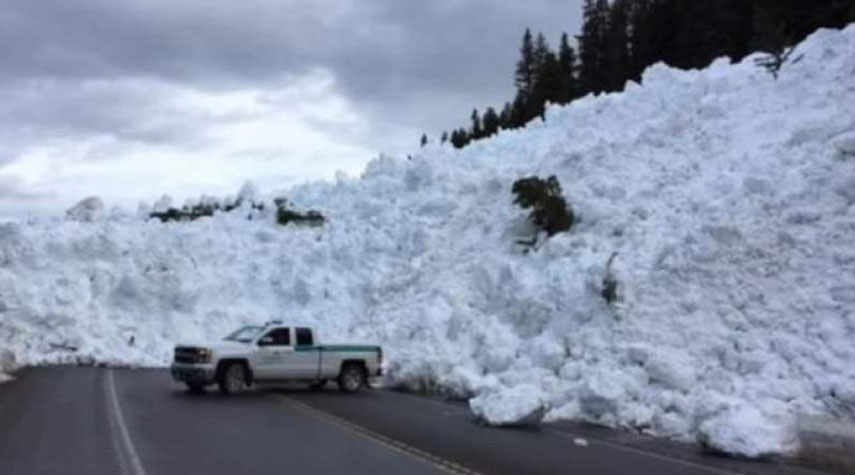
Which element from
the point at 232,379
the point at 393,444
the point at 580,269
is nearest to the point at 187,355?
the point at 232,379

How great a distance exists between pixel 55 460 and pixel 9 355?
2171 centimetres

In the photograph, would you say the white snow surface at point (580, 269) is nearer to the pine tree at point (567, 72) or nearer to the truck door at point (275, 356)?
the truck door at point (275, 356)

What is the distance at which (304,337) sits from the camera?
28.4 metres

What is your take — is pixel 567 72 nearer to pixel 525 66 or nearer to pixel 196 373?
pixel 525 66

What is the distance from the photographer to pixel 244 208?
49250 millimetres

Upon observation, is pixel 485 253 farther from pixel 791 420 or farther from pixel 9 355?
pixel 791 420

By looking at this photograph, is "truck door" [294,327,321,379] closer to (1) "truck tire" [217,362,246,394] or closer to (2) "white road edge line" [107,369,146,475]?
(1) "truck tire" [217,362,246,394]

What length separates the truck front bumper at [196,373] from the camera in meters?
26.5

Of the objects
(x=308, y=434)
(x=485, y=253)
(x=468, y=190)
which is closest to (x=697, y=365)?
(x=308, y=434)

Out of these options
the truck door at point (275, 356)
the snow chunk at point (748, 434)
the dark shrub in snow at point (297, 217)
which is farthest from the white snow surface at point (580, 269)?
the truck door at point (275, 356)

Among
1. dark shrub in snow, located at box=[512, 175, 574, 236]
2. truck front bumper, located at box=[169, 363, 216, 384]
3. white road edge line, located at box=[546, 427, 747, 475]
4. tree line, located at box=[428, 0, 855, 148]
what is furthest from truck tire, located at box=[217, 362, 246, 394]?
tree line, located at box=[428, 0, 855, 148]

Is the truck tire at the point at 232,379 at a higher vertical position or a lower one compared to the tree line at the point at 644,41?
lower

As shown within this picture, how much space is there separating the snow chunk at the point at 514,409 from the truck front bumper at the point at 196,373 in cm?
800

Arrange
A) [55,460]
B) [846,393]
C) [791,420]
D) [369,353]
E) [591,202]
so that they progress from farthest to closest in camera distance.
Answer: [591,202], [369,353], [846,393], [791,420], [55,460]
